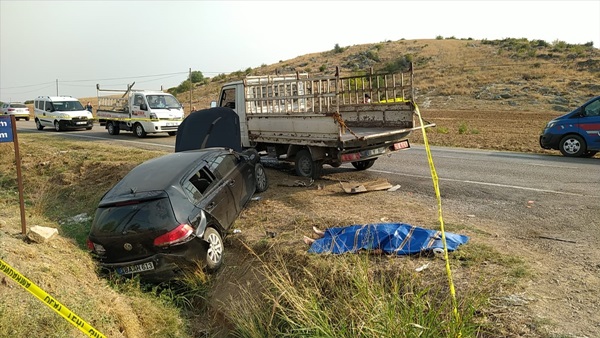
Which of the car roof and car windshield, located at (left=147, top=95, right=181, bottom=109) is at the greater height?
car windshield, located at (left=147, top=95, right=181, bottom=109)

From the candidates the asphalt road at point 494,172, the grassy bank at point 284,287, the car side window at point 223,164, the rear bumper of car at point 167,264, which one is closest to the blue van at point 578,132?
the asphalt road at point 494,172

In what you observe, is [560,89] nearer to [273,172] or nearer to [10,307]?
[273,172]

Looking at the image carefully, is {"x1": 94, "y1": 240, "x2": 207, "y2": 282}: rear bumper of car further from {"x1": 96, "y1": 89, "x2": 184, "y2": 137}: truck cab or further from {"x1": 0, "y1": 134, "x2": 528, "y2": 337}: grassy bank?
{"x1": 96, "y1": 89, "x2": 184, "y2": 137}: truck cab

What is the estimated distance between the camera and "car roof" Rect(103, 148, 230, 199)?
6270 millimetres

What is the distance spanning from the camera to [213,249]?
634 centimetres

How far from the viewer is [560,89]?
33000 mm

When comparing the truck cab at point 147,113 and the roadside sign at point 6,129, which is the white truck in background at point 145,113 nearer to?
the truck cab at point 147,113

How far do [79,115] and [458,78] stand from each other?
102 feet

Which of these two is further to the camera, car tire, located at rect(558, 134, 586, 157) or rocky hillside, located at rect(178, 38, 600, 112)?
rocky hillside, located at rect(178, 38, 600, 112)

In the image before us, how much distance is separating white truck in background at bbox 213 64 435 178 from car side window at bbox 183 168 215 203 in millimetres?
2927

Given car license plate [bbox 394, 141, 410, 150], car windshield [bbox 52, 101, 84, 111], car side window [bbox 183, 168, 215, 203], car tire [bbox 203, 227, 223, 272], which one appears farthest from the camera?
car windshield [bbox 52, 101, 84, 111]

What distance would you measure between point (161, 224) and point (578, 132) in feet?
39.7

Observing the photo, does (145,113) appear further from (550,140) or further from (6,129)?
(550,140)

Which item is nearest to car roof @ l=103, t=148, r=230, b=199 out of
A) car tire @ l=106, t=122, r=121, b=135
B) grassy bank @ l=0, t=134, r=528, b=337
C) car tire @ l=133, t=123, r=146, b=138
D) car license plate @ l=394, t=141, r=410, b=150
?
grassy bank @ l=0, t=134, r=528, b=337
